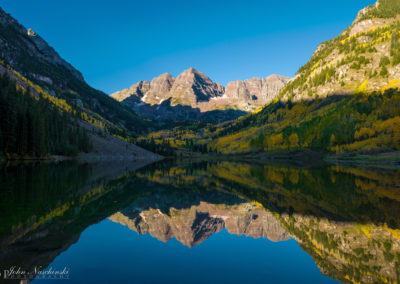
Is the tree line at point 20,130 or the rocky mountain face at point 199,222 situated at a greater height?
the tree line at point 20,130

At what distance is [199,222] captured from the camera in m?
18.9

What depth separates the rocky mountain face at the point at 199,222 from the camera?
50.1ft

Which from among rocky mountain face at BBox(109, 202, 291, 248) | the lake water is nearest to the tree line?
the lake water

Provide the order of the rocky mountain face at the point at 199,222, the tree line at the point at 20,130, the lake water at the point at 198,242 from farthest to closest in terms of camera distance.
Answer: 1. the tree line at the point at 20,130
2. the rocky mountain face at the point at 199,222
3. the lake water at the point at 198,242

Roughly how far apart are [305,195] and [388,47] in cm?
22631

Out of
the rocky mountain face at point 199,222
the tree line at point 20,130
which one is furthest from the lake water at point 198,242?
the tree line at point 20,130

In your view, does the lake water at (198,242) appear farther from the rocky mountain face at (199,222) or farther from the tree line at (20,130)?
the tree line at (20,130)

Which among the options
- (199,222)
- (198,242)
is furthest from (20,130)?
(198,242)

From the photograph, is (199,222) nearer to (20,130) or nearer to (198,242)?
(198,242)

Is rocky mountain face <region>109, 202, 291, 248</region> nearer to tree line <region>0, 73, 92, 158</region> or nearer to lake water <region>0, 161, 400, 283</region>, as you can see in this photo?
lake water <region>0, 161, 400, 283</region>

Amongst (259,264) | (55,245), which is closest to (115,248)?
(55,245)

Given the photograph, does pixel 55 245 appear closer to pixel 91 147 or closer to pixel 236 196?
pixel 236 196

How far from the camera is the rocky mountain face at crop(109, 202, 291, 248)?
50.1ft

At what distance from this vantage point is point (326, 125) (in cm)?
15812
